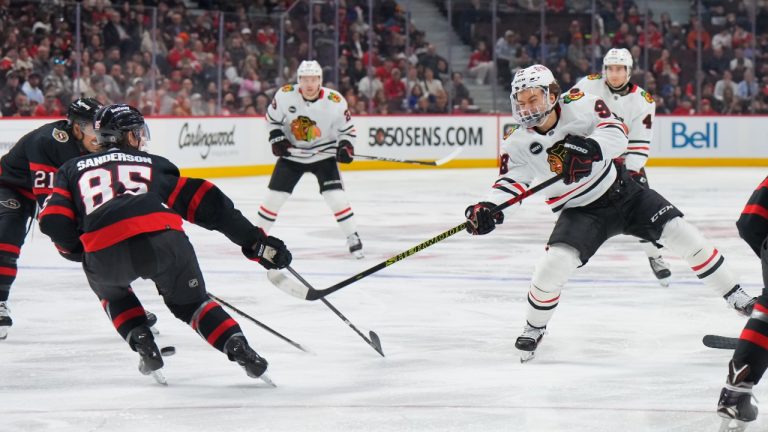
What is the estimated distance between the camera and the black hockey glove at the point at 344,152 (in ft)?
23.6

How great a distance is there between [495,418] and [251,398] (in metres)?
0.70

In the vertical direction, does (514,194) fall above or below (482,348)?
above

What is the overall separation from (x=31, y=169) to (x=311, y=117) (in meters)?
3.24

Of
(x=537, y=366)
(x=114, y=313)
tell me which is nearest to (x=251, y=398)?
(x=114, y=313)

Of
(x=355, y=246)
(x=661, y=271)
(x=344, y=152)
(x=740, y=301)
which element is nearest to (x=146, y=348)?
(x=740, y=301)

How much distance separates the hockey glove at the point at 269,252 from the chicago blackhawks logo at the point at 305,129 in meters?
3.75

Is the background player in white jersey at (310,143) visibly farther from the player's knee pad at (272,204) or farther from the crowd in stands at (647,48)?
the crowd in stands at (647,48)

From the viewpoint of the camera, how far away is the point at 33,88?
10.7 m

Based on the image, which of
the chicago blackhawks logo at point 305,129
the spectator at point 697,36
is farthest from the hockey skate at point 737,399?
the spectator at point 697,36

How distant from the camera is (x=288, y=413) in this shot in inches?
130

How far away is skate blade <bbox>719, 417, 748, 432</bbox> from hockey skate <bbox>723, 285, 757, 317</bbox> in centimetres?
144

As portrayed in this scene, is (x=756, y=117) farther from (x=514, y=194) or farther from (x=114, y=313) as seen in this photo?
(x=114, y=313)

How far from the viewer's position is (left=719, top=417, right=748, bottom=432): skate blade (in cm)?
292

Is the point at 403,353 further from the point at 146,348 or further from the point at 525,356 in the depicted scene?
the point at 146,348
